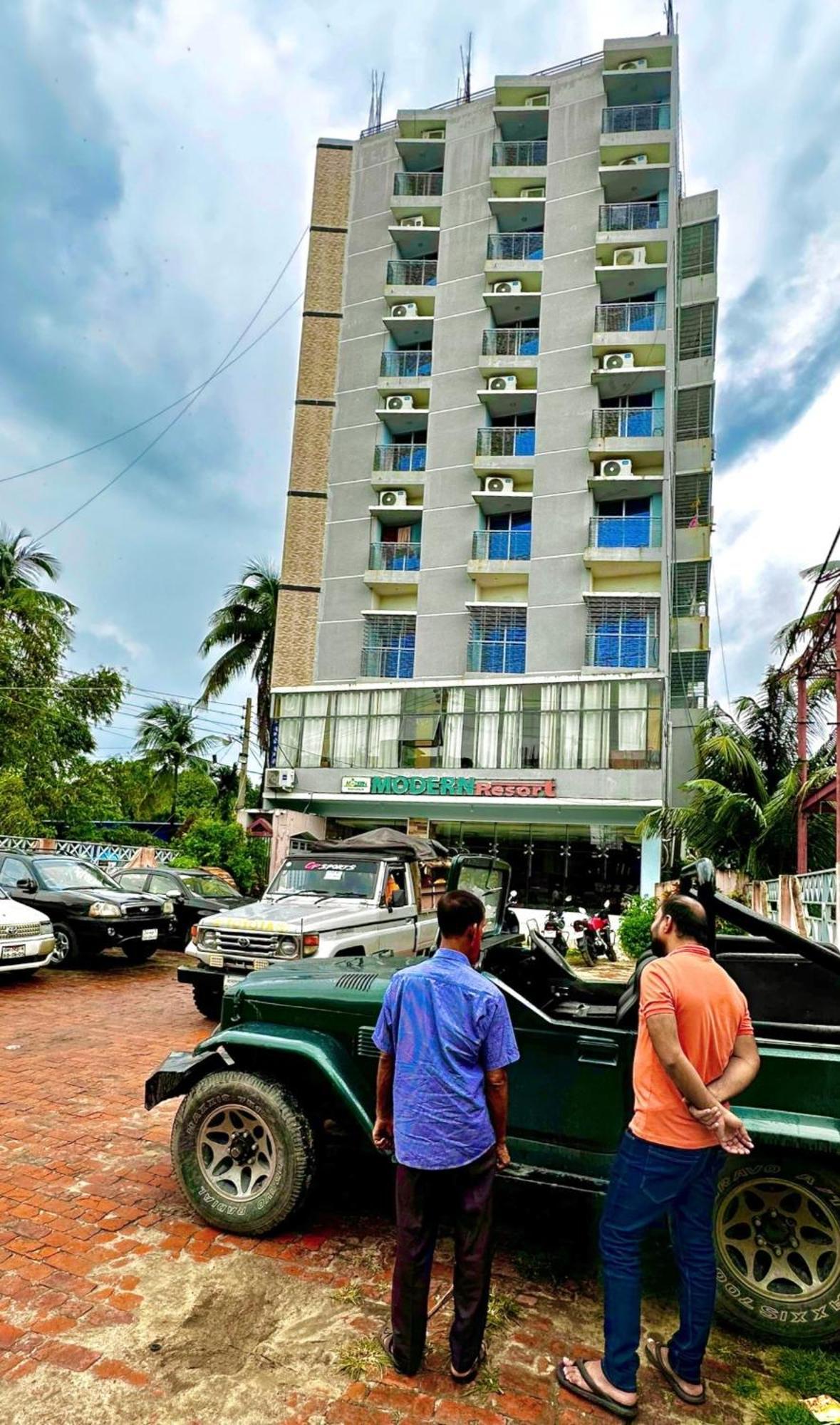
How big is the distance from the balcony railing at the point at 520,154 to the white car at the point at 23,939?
34243mm

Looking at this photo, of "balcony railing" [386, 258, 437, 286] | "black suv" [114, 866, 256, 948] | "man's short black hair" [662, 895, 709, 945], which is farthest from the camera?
"balcony railing" [386, 258, 437, 286]

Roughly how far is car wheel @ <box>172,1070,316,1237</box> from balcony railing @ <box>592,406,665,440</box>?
27.7m

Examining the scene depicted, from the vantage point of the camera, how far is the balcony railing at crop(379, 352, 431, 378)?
3225 cm

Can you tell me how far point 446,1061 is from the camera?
2730 mm

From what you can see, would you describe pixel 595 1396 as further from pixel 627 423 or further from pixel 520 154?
pixel 520 154

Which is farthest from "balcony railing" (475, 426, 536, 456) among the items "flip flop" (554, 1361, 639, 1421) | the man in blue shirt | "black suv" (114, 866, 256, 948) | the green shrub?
"flip flop" (554, 1361, 639, 1421)

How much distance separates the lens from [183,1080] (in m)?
3.85

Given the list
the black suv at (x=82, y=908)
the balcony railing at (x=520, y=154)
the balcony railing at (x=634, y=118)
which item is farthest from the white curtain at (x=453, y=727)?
the balcony railing at (x=634, y=118)

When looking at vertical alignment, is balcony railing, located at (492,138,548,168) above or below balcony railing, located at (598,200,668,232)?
above

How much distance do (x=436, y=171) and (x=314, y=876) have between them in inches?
1400

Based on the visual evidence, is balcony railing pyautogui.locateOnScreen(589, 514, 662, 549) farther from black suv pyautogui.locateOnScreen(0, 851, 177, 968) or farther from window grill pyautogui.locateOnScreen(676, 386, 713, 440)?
black suv pyautogui.locateOnScreen(0, 851, 177, 968)

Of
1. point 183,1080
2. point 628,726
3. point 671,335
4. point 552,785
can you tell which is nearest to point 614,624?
point 628,726

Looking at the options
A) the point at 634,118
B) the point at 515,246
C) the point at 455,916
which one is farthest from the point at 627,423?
the point at 455,916

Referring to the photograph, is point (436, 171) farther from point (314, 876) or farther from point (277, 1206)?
point (277, 1206)
